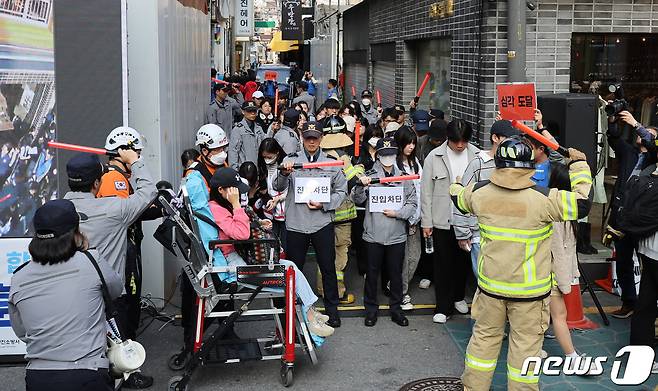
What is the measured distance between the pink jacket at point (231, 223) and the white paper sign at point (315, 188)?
4.18 feet

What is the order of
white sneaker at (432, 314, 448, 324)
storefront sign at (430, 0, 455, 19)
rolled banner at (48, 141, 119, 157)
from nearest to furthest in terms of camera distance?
1. rolled banner at (48, 141, 119, 157)
2. white sneaker at (432, 314, 448, 324)
3. storefront sign at (430, 0, 455, 19)

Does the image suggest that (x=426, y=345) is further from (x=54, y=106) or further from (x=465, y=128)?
(x=54, y=106)

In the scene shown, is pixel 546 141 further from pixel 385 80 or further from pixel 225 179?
pixel 385 80

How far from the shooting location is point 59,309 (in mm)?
3773

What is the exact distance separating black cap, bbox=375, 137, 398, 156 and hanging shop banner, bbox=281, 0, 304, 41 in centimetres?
2826

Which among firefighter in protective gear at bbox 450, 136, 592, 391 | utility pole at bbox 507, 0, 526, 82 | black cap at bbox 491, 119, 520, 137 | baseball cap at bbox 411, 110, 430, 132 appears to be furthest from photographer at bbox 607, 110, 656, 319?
baseball cap at bbox 411, 110, 430, 132

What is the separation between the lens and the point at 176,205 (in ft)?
17.7

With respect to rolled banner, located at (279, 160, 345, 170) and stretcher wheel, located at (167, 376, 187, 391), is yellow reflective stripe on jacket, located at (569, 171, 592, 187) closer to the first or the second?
rolled banner, located at (279, 160, 345, 170)

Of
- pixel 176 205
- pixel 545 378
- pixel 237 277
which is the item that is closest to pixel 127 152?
pixel 176 205

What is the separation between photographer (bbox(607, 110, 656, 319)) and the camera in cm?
638

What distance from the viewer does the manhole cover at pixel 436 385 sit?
561cm

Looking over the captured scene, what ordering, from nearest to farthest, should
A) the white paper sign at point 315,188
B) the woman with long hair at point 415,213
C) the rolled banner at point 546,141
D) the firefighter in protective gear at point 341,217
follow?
the rolled banner at point 546,141, the white paper sign at point 315,188, the woman with long hair at point 415,213, the firefighter in protective gear at point 341,217

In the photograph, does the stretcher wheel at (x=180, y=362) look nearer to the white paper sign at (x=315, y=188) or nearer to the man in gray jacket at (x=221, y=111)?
the white paper sign at (x=315, y=188)

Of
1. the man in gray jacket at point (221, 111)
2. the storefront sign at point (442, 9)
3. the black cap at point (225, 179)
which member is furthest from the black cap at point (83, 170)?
the man in gray jacket at point (221, 111)
